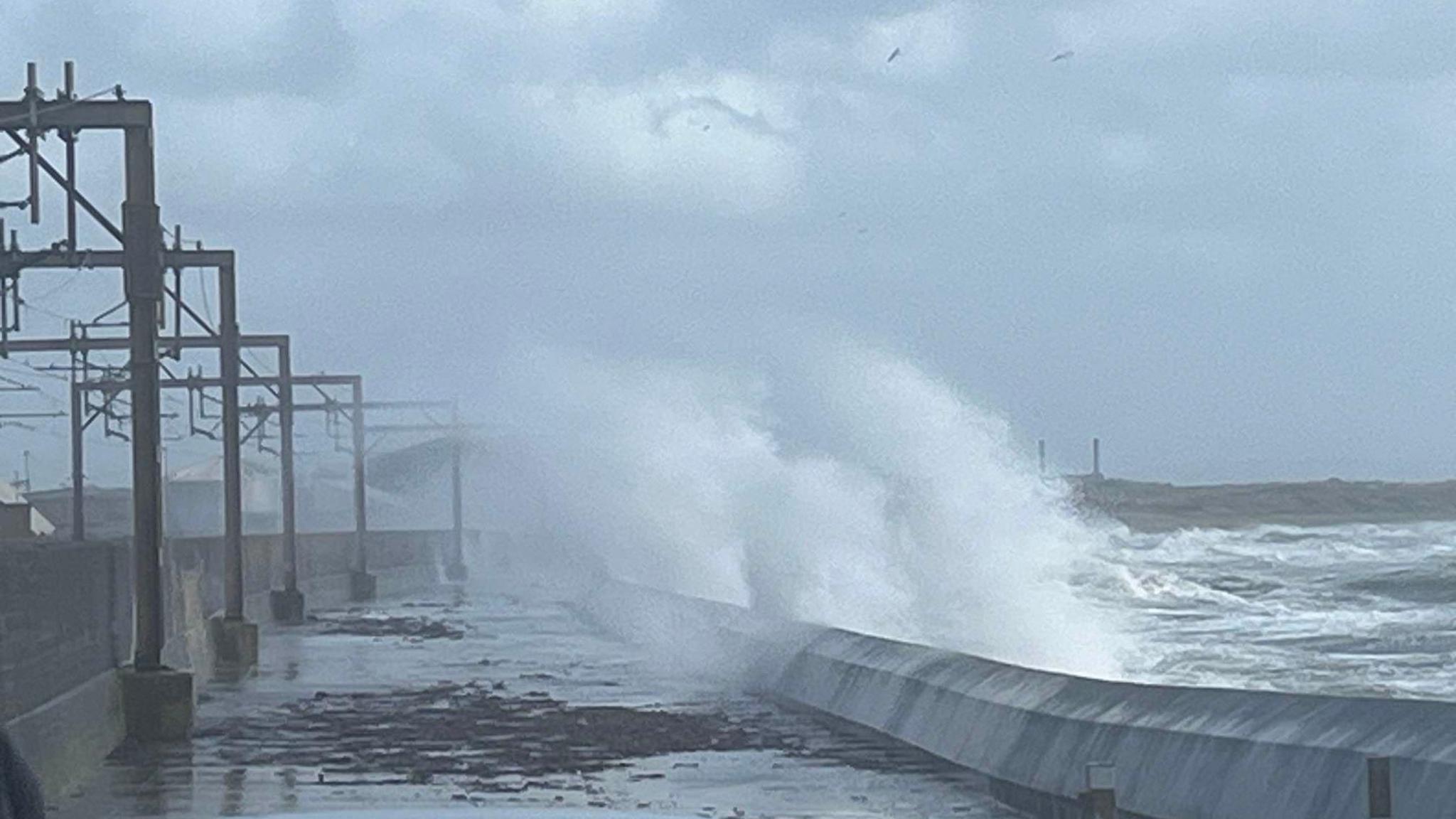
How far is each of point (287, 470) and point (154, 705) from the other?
33.3 metres

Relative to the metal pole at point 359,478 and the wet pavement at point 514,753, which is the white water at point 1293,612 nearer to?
the wet pavement at point 514,753

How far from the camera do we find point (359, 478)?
73.2 meters

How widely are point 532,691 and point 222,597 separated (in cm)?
1606

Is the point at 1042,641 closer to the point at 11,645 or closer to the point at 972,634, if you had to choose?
the point at 972,634

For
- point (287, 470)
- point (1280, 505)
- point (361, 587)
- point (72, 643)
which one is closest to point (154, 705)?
point (72, 643)

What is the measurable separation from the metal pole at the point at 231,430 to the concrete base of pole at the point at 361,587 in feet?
88.2

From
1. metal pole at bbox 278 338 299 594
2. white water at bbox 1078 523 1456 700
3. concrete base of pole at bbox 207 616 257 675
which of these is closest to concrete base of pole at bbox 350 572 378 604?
metal pole at bbox 278 338 299 594

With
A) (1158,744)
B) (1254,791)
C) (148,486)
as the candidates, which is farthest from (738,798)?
(148,486)

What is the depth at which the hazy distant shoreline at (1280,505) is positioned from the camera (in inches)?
6368

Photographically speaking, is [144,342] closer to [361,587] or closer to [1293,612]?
[1293,612]

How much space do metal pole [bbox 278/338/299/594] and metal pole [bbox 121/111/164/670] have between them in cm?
2817

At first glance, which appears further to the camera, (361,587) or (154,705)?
(361,587)

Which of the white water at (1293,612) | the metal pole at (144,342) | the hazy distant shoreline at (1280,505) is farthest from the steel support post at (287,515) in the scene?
the hazy distant shoreline at (1280,505)

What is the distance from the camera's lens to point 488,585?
271 ft
